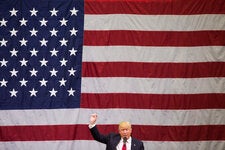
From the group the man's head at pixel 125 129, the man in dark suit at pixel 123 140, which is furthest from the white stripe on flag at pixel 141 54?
the man's head at pixel 125 129

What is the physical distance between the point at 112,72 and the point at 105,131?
908 millimetres

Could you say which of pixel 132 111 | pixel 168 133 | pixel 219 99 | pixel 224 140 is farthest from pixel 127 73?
pixel 224 140

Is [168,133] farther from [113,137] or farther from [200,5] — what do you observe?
[200,5]

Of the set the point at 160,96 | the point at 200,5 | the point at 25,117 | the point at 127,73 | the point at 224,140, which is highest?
the point at 200,5

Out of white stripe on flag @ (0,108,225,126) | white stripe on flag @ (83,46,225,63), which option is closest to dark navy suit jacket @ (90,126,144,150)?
white stripe on flag @ (0,108,225,126)

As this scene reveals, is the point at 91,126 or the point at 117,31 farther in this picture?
the point at 117,31

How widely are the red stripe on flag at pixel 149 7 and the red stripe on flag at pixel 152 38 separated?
32 centimetres

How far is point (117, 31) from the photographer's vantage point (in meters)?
5.20

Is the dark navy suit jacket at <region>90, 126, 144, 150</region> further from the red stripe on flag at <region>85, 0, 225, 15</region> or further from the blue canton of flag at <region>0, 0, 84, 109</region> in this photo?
the red stripe on flag at <region>85, 0, 225, 15</region>

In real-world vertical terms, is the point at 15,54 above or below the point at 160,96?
above

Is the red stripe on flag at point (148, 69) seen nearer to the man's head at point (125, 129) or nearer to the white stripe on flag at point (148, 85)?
the white stripe on flag at point (148, 85)

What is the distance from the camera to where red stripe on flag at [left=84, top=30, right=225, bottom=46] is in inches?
204

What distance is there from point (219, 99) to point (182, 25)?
4.18 feet

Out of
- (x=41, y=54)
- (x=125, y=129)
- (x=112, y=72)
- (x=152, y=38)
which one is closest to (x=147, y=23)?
(x=152, y=38)
